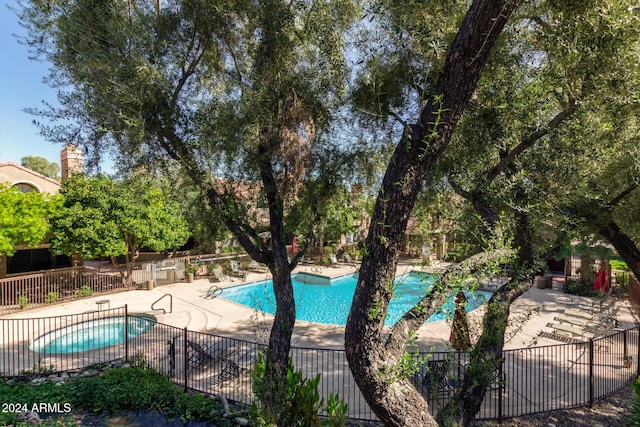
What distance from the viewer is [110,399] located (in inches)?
261

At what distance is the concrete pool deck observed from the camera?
389 inches

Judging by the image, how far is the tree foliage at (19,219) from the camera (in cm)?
1203

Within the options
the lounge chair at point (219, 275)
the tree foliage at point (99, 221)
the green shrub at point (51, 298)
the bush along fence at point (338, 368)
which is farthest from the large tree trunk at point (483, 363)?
the green shrub at point (51, 298)

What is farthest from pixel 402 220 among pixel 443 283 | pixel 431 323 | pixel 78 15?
pixel 431 323

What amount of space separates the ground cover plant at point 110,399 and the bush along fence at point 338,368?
1.56 ft

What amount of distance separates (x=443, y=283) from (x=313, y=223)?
2.45 m

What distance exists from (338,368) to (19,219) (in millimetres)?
12900

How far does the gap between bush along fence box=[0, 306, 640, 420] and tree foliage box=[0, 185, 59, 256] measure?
4004 mm

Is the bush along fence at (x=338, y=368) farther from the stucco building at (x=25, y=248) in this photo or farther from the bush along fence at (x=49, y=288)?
the stucco building at (x=25, y=248)

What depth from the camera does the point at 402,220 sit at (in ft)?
11.1

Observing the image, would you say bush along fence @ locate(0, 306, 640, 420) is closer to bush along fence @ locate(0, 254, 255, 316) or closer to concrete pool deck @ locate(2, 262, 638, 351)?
concrete pool deck @ locate(2, 262, 638, 351)

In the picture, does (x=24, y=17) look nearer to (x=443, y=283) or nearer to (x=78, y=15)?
(x=78, y=15)

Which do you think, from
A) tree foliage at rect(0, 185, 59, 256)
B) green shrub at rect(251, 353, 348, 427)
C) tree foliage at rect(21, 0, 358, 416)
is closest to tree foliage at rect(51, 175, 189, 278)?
tree foliage at rect(0, 185, 59, 256)

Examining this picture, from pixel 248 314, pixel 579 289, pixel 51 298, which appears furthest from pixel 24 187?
pixel 579 289
